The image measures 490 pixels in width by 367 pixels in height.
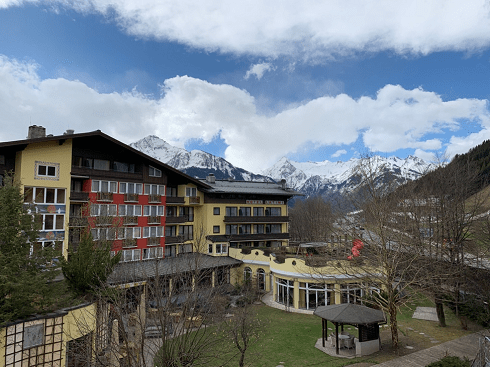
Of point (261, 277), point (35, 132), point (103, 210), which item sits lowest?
point (261, 277)

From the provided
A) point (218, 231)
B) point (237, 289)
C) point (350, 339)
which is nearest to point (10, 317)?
point (350, 339)

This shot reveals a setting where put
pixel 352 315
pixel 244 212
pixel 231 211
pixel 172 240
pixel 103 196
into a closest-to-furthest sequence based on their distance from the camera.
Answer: pixel 352 315 < pixel 103 196 < pixel 172 240 < pixel 231 211 < pixel 244 212

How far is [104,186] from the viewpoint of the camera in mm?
31484

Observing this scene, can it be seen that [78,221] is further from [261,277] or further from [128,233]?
[261,277]

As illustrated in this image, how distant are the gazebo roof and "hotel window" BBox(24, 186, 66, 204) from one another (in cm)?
2336

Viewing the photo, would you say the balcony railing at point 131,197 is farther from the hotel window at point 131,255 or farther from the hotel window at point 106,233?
the hotel window at point 131,255

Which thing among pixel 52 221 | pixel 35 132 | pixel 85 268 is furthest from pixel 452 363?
pixel 35 132

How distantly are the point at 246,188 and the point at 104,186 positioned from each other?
18665mm

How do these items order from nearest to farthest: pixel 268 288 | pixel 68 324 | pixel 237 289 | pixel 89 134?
1. pixel 68 324
2. pixel 89 134
3. pixel 237 289
4. pixel 268 288

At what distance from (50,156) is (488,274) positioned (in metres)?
33.7

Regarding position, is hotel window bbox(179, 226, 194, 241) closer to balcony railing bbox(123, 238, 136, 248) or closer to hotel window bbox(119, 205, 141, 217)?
hotel window bbox(119, 205, 141, 217)

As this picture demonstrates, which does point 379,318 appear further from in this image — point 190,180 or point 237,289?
point 190,180

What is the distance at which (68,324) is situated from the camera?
14477 millimetres

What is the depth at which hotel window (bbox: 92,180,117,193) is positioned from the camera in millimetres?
30964
